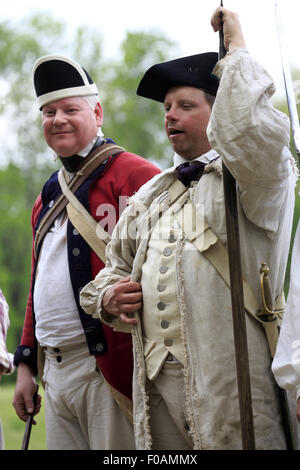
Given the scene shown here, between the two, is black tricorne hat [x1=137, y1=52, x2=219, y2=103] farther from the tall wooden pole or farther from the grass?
the grass

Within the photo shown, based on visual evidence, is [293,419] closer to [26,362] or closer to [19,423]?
[26,362]

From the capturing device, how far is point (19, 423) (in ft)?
42.1

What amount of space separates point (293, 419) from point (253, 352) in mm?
317

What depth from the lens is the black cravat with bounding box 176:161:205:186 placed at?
3.20 metres

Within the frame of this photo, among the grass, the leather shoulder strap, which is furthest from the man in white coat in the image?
the grass

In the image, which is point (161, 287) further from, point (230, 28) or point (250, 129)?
point (230, 28)

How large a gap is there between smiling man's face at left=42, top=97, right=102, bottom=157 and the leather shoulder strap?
0.35 ft

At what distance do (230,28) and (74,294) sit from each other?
160 cm

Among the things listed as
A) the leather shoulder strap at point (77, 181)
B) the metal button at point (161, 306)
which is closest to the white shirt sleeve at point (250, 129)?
the metal button at point (161, 306)

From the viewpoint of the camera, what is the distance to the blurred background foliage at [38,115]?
987 inches

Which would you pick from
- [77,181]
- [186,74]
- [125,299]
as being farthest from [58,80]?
[125,299]

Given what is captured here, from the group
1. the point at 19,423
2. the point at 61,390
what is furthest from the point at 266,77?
the point at 19,423

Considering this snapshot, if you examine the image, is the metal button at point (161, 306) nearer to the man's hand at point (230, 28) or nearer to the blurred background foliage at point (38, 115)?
the man's hand at point (230, 28)

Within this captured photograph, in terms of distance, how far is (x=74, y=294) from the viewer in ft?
12.5
